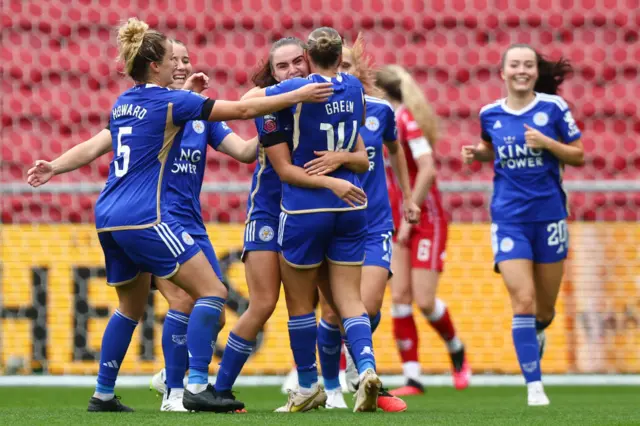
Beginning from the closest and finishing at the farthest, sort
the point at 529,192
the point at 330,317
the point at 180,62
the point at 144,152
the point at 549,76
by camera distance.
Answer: the point at 144,152, the point at 180,62, the point at 330,317, the point at 529,192, the point at 549,76

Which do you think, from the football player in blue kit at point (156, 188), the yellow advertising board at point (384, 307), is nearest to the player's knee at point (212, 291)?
the football player in blue kit at point (156, 188)

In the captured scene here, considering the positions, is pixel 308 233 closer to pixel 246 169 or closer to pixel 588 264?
pixel 588 264

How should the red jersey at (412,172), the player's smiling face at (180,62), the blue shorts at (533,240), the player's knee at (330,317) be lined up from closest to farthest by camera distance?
the player's smiling face at (180,62)
the player's knee at (330,317)
the blue shorts at (533,240)
the red jersey at (412,172)

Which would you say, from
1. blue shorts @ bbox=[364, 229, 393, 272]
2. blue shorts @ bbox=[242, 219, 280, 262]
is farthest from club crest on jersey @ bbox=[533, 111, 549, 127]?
blue shorts @ bbox=[242, 219, 280, 262]

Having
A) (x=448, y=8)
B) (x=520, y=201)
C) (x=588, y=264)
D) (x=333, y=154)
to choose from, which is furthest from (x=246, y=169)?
(x=333, y=154)

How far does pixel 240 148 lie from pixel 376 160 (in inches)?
27.6

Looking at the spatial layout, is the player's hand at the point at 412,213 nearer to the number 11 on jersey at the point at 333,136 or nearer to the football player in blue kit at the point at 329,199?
the football player in blue kit at the point at 329,199

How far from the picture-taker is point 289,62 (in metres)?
5.15

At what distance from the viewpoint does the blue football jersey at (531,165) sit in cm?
609

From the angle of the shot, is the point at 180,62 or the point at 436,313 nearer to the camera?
the point at 180,62

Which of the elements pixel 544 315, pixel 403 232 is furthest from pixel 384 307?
pixel 544 315

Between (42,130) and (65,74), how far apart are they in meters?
0.49

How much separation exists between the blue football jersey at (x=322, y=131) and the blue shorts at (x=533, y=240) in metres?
1.36

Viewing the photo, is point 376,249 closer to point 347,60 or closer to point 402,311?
point 347,60
